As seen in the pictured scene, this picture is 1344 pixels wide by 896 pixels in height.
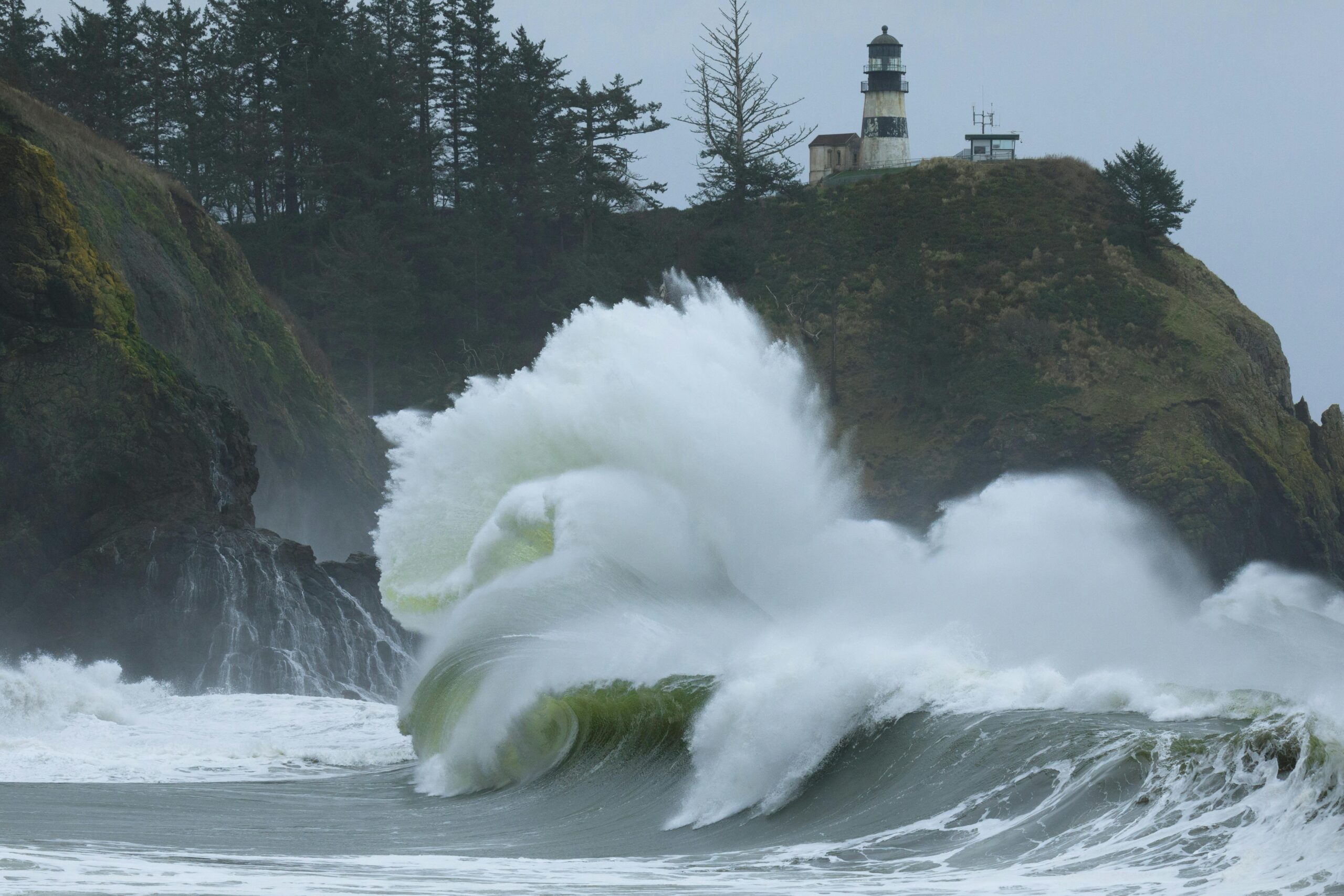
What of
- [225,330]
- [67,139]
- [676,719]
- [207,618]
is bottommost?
[676,719]

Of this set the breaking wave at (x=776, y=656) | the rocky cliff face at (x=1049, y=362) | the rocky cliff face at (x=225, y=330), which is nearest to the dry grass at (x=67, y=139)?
the rocky cliff face at (x=225, y=330)

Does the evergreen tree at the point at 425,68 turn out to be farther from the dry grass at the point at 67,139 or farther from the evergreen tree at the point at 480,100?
the dry grass at the point at 67,139

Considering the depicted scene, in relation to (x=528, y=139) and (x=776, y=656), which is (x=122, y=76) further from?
(x=776, y=656)

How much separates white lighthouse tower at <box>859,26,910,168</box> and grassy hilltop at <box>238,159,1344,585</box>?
26.1 feet

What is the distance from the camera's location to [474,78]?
62.2 metres

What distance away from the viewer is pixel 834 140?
76.8 m

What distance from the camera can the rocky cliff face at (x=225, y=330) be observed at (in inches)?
1363

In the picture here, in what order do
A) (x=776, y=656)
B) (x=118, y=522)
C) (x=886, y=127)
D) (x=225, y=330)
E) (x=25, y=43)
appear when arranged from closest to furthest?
1. (x=776, y=656)
2. (x=118, y=522)
3. (x=225, y=330)
4. (x=25, y=43)
5. (x=886, y=127)

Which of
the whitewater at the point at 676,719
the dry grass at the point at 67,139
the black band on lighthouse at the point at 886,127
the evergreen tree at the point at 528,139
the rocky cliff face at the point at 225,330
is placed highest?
the black band on lighthouse at the point at 886,127

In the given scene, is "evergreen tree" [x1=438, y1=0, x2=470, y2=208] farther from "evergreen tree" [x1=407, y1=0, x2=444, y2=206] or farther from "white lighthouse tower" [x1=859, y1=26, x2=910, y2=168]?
"white lighthouse tower" [x1=859, y1=26, x2=910, y2=168]

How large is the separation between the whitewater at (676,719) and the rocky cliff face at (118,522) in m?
2.00

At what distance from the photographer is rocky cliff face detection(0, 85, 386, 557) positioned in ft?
114

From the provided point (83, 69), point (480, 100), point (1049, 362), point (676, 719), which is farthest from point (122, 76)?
point (676, 719)

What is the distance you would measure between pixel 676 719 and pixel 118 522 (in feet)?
57.2
